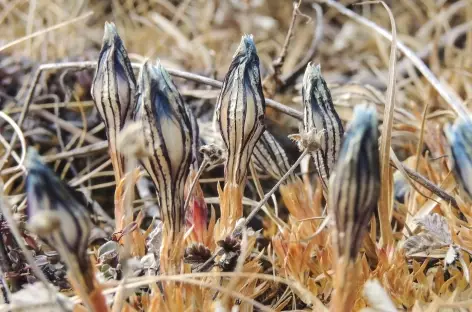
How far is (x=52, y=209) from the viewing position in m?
0.56

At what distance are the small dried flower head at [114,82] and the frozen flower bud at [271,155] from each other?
224 millimetres

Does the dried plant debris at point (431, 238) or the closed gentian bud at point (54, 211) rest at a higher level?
the closed gentian bud at point (54, 211)

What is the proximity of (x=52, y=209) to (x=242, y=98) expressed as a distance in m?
0.30

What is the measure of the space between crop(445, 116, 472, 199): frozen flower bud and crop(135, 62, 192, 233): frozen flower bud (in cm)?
29

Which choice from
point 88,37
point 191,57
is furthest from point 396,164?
point 88,37

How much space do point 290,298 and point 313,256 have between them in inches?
4.2

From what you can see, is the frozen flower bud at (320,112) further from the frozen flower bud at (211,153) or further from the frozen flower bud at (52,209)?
the frozen flower bud at (52,209)

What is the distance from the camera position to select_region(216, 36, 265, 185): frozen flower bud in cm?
76

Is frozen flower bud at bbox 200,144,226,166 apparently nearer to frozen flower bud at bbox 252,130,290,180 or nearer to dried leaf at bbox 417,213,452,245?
frozen flower bud at bbox 252,130,290,180

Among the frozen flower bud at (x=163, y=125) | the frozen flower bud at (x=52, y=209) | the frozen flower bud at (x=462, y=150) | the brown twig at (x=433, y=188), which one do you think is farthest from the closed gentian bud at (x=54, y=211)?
the brown twig at (x=433, y=188)

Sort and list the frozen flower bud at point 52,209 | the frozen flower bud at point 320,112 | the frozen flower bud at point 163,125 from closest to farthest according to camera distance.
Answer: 1. the frozen flower bud at point 52,209
2. the frozen flower bud at point 163,125
3. the frozen flower bud at point 320,112

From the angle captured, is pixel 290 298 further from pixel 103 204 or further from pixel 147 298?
pixel 103 204

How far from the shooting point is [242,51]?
0.77m

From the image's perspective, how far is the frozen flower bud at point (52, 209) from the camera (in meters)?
0.55
